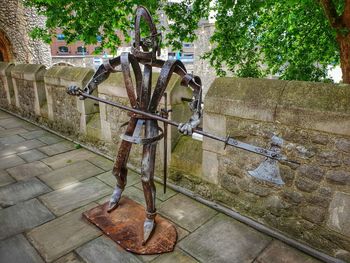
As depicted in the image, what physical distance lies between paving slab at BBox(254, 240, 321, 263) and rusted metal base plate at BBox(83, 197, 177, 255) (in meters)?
0.90

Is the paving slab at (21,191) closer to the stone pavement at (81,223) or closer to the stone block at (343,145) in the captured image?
the stone pavement at (81,223)

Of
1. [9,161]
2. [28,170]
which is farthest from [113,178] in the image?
[9,161]

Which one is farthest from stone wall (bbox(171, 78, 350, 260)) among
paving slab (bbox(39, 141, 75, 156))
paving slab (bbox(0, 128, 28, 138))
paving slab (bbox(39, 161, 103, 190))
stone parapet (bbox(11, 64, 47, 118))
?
paving slab (bbox(0, 128, 28, 138))

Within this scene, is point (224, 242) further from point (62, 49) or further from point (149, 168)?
point (62, 49)

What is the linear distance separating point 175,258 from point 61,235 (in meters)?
1.25

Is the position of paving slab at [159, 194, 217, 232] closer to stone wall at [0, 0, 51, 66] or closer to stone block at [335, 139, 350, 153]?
stone block at [335, 139, 350, 153]

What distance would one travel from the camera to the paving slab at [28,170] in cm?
403

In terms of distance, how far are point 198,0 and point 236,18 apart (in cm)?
109

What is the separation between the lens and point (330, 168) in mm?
2385

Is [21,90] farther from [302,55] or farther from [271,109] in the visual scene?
[302,55]

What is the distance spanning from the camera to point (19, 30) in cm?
1639

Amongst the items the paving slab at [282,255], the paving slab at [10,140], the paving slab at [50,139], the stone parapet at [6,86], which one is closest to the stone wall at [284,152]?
the paving slab at [282,255]

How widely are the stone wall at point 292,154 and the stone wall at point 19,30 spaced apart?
54.7 ft

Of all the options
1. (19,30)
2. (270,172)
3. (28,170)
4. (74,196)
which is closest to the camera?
(270,172)
